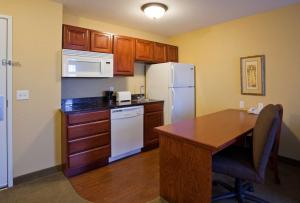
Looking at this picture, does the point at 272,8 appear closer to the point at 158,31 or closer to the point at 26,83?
the point at 158,31

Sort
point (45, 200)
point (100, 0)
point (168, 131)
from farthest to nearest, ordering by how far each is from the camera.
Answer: point (100, 0), point (45, 200), point (168, 131)

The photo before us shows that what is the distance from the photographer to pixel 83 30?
2.92m

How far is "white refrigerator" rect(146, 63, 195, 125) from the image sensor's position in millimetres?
3602

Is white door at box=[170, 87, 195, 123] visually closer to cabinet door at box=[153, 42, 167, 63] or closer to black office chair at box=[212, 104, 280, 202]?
cabinet door at box=[153, 42, 167, 63]

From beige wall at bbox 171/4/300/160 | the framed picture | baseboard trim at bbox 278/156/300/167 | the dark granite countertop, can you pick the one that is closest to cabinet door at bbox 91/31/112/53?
the dark granite countertop

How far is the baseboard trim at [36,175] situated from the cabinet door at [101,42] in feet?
6.21

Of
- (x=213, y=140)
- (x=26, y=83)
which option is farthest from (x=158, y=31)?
(x=213, y=140)

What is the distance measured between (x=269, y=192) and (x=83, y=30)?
3314mm

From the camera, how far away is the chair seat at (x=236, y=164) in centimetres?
163

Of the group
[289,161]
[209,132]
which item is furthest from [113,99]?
[289,161]

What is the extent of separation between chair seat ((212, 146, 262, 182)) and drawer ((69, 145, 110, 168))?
1676 mm

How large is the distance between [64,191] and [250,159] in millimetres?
2088

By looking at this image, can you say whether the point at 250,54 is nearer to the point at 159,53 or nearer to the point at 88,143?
the point at 159,53

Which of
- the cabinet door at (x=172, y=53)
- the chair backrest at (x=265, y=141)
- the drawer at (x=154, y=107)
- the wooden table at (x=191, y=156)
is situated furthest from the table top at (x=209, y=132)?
the cabinet door at (x=172, y=53)
